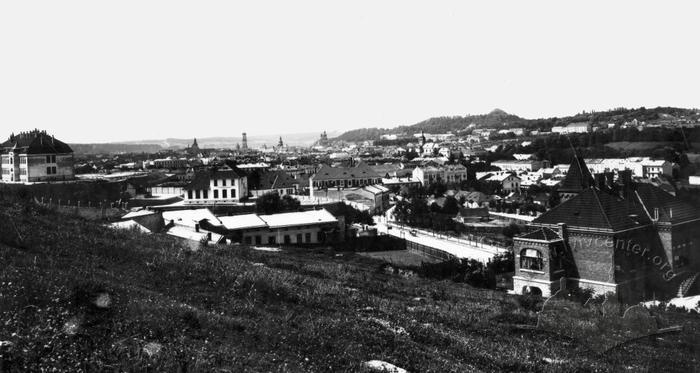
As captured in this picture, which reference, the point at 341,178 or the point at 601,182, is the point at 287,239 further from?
the point at 341,178

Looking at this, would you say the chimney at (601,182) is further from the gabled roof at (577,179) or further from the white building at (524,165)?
the white building at (524,165)

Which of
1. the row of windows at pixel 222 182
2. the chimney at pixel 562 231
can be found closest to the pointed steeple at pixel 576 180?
the chimney at pixel 562 231

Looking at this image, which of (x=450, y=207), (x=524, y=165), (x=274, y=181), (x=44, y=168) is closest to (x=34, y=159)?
(x=44, y=168)

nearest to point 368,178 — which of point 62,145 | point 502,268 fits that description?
point 62,145

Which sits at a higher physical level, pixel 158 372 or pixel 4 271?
pixel 4 271

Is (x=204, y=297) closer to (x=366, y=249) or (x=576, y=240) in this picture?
(x=576, y=240)

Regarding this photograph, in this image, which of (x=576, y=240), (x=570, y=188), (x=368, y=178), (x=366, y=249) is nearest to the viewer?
(x=576, y=240)
